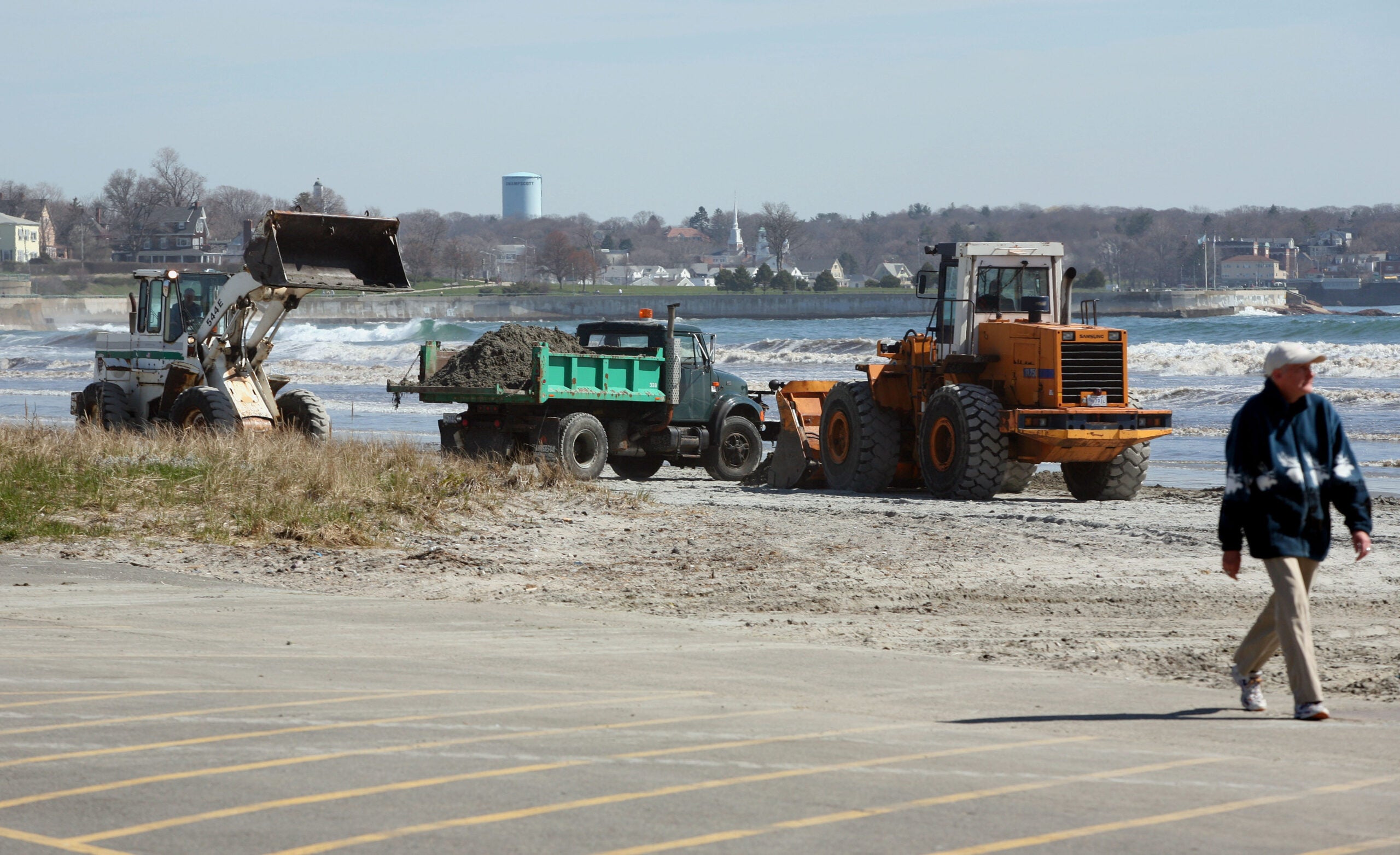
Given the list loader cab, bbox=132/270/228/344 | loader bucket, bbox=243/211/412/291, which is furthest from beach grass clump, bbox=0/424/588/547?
loader cab, bbox=132/270/228/344

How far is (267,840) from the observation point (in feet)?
15.7

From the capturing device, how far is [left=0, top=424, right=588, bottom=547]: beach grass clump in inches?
508


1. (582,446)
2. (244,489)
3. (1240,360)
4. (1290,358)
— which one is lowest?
(1240,360)

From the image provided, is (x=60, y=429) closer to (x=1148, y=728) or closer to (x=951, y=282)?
(x=951, y=282)

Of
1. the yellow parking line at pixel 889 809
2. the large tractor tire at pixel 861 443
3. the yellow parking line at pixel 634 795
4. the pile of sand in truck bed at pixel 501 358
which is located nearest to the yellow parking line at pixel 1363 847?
the yellow parking line at pixel 889 809

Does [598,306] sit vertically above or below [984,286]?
above

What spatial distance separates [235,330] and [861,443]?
865cm

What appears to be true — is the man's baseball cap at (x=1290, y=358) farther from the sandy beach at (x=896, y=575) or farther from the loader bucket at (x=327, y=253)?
the loader bucket at (x=327, y=253)

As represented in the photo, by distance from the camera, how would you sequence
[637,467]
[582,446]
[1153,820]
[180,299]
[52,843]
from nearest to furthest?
[52,843] < [1153,820] < [582,446] < [637,467] < [180,299]

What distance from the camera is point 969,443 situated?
683 inches

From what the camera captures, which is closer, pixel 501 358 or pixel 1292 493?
pixel 1292 493

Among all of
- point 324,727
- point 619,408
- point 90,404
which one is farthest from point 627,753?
point 90,404

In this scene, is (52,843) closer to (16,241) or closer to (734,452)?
(734,452)

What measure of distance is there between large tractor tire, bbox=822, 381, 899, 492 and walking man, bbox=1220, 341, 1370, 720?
1221 cm
